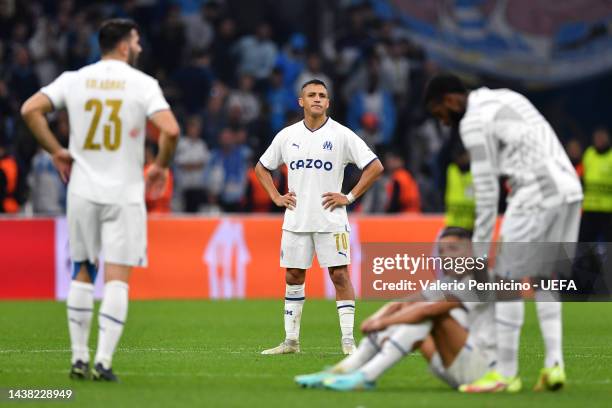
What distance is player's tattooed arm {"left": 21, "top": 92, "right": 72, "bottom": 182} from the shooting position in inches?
377

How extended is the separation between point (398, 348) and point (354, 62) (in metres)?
16.5

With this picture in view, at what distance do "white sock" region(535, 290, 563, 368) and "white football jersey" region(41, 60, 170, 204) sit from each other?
2979mm

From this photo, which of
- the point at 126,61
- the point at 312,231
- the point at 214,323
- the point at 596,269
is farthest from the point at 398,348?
the point at 596,269

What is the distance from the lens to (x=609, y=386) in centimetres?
994

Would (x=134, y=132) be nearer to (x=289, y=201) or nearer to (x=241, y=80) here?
(x=289, y=201)

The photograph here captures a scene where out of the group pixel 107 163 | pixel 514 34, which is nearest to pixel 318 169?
pixel 107 163

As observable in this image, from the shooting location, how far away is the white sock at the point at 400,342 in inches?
353

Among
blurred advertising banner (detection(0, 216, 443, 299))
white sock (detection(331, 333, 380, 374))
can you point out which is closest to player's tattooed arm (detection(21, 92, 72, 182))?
white sock (detection(331, 333, 380, 374))

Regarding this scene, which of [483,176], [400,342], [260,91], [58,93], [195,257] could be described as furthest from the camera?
[260,91]

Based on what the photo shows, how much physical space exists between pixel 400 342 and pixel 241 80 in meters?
15.9

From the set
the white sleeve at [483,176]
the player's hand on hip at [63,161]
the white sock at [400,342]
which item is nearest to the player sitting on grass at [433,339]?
the white sock at [400,342]

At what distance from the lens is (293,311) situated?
12648mm

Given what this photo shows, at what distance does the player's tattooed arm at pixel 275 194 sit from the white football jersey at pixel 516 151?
141 inches

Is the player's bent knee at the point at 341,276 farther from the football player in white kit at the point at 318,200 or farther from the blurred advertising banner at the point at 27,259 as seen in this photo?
the blurred advertising banner at the point at 27,259
